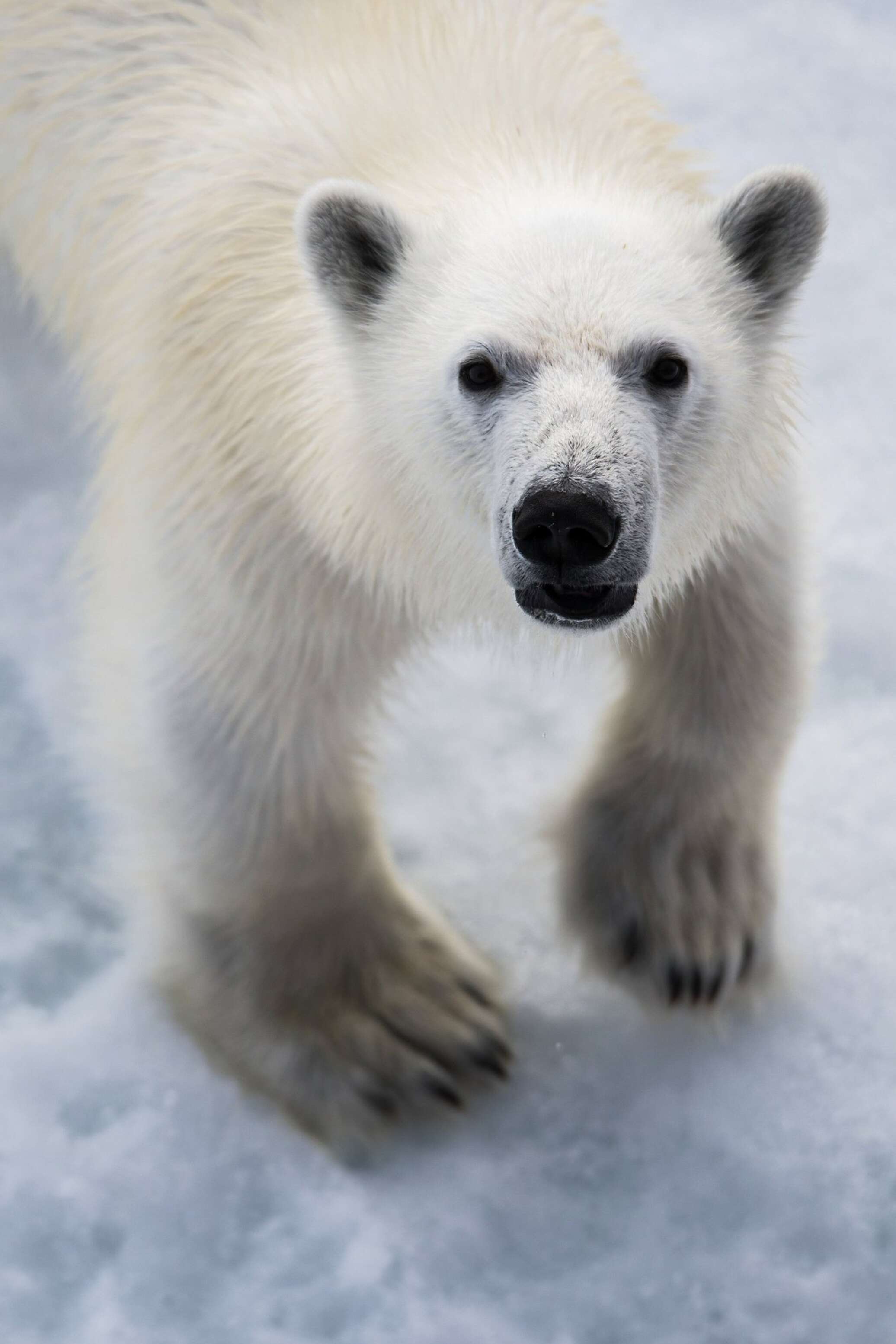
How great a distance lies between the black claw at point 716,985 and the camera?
105 inches

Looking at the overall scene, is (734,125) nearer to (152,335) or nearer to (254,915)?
(152,335)

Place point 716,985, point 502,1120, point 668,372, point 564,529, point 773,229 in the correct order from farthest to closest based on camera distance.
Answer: point 716,985, point 502,1120, point 773,229, point 668,372, point 564,529

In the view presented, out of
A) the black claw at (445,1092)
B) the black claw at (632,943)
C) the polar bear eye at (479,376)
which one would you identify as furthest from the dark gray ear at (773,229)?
the black claw at (445,1092)

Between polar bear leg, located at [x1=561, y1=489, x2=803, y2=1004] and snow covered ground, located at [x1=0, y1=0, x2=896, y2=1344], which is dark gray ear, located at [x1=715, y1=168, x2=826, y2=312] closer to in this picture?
polar bear leg, located at [x1=561, y1=489, x2=803, y2=1004]

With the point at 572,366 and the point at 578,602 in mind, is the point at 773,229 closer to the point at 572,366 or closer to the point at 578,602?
the point at 572,366

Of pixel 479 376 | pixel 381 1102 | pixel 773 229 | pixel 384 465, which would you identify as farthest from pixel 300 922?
pixel 773 229

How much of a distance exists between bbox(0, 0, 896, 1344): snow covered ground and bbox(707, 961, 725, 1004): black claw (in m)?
0.05

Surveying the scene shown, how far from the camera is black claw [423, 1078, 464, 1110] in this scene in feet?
8.46

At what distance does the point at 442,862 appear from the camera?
2959mm

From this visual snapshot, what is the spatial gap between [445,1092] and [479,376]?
119cm

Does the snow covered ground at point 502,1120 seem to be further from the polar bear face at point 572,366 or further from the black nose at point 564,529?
the black nose at point 564,529

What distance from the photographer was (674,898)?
2.70 m

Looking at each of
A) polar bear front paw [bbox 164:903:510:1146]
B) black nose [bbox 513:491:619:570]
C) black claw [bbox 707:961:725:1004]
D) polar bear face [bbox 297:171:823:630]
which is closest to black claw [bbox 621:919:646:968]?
black claw [bbox 707:961:725:1004]

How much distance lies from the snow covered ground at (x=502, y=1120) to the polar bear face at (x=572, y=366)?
76cm
